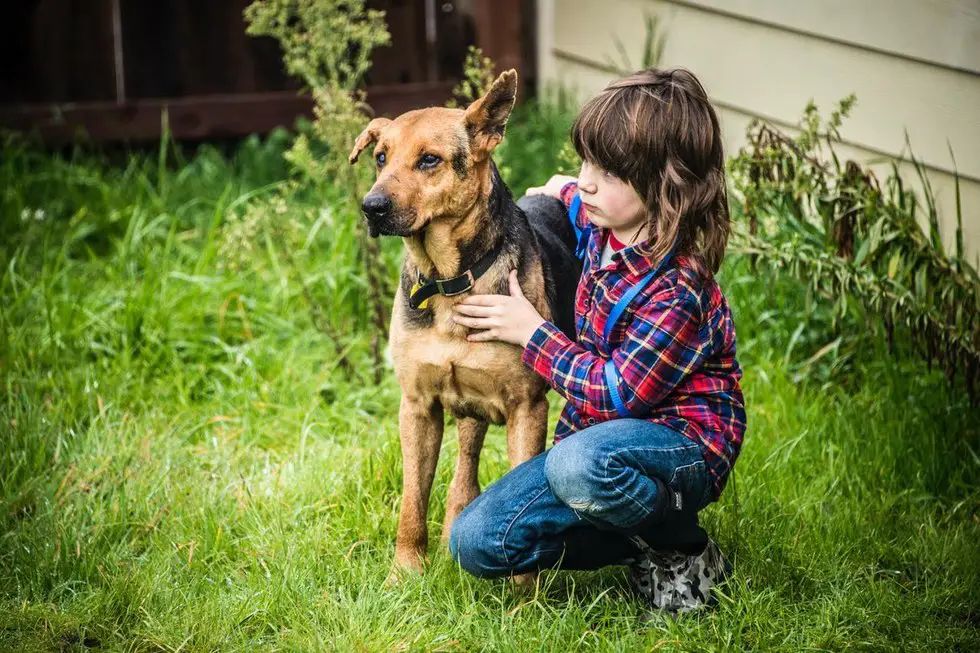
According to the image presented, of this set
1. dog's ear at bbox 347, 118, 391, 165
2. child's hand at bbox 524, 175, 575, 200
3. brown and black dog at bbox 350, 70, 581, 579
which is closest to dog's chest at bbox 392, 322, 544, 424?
brown and black dog at bbox 350, 70, 581, 579

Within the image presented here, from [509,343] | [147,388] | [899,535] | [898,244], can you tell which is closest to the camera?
[509,343]

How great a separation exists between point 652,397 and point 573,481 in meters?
0.31

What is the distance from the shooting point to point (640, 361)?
281 centimetres

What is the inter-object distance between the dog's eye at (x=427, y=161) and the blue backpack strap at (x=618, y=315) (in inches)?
25.7

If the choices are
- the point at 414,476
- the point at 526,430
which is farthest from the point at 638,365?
the point at 414,476

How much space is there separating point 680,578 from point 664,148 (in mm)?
1232

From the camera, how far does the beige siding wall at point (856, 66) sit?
4266 mm

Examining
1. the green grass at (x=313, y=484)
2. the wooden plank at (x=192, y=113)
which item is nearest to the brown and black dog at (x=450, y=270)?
the green grass at (x=313, y=484)

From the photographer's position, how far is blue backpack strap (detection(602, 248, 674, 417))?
2842mm

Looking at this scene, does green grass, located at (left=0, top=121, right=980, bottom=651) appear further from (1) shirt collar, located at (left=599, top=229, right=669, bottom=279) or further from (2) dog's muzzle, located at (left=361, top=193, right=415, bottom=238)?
(2) dog's muzzle, located at (left=361, top=193, right=415, bottom=238)

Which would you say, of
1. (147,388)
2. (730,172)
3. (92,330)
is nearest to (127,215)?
(92,330)

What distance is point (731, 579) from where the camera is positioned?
10.5 feet

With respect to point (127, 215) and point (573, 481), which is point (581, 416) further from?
point (127, 215)

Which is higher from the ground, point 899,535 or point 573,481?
point 573,481
